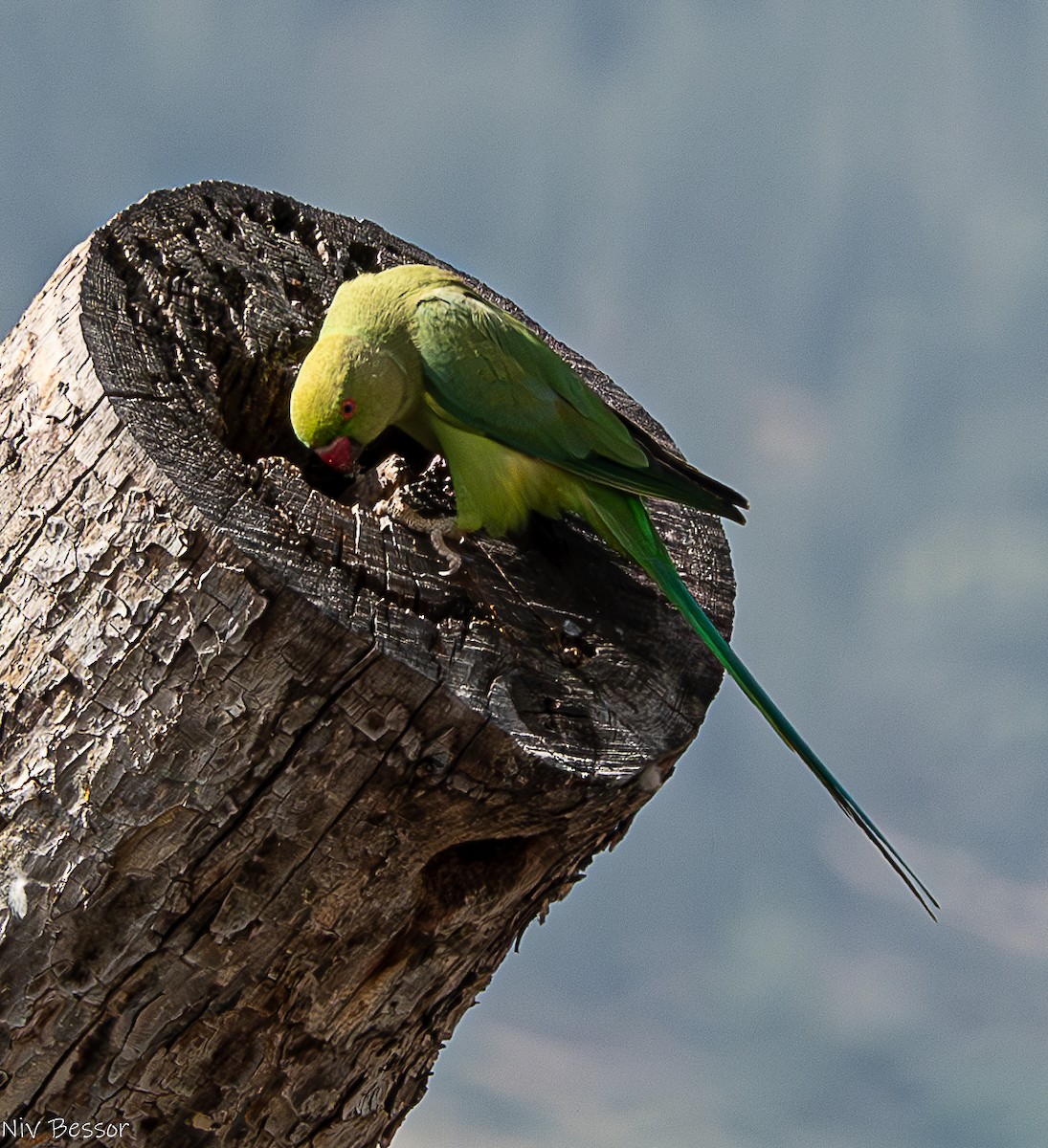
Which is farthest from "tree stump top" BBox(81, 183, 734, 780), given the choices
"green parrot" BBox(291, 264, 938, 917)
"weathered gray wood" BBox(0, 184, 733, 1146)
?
"green parrot" BBox(291, 264, 938, 917)

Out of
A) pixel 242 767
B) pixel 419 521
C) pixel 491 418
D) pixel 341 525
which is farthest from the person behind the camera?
pixel 491 418

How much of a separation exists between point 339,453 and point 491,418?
38 cm

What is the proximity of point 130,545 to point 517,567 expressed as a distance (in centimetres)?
87

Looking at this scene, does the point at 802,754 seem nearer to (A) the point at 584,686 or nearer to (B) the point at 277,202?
(A) the point at 584,686

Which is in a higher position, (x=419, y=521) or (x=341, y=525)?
(x=419, y=521)

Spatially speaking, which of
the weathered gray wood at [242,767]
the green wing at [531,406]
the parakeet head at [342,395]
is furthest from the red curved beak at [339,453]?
the weathered gray wood at [242,767]

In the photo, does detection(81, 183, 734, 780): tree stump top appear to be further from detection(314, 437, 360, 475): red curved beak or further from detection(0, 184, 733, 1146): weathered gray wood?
detection(314, 437, 360, 475): red curved beak

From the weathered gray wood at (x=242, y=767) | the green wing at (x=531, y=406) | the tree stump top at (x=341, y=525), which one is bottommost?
the weathered gray wood at (x=242, y=767)

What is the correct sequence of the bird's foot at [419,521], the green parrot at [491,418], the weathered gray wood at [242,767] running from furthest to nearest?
the green parrot at [491,418] < the bird's foot at [419,521] < the weathered gray wood at [242,767]

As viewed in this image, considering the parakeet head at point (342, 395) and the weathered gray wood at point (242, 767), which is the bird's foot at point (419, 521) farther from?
the parakeet head at point (342, 395)

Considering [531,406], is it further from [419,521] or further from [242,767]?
[242,767]

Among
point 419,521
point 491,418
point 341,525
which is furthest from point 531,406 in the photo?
point 341,525

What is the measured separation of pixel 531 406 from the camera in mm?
2732

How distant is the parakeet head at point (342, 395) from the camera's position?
2.72 meters
